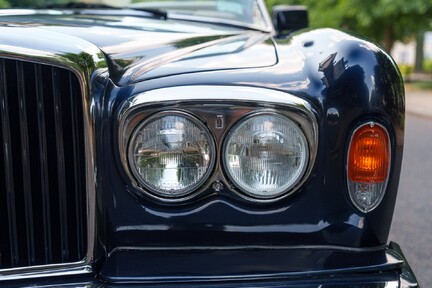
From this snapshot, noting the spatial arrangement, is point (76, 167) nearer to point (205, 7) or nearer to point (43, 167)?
point (43, 167)

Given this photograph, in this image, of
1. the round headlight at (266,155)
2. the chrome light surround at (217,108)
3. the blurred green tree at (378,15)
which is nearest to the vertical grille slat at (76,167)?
the chrome light surround at (217,108)

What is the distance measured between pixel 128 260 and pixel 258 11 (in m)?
1.96

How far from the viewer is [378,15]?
1812 centimetres

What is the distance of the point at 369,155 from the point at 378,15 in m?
17.9

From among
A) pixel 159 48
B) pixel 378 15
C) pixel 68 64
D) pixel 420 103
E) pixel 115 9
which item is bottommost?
pixel 68 64

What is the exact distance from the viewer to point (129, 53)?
1704mm

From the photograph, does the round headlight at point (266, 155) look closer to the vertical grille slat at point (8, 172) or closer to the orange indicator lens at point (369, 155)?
the orange indicator lens at point (369, 155)

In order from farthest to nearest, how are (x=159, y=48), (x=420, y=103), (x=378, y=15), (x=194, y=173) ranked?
(x=378, y=15), (x=420, y=103), (x=159, y=48), (x=194, y=173)

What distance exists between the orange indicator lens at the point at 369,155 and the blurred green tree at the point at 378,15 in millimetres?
15738

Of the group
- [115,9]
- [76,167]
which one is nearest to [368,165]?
[76,167]

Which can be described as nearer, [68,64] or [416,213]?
[68,64]

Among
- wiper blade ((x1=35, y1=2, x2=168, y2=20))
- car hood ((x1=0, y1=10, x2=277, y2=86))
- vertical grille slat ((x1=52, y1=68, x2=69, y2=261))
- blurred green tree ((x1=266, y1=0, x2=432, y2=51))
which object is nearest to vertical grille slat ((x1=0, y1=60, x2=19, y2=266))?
vertical grille slat ((x1=52, y1=68, x2=69, y2=261))

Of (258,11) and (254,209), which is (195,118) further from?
(258,11)

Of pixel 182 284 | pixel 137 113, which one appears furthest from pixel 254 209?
pixel 137 113
